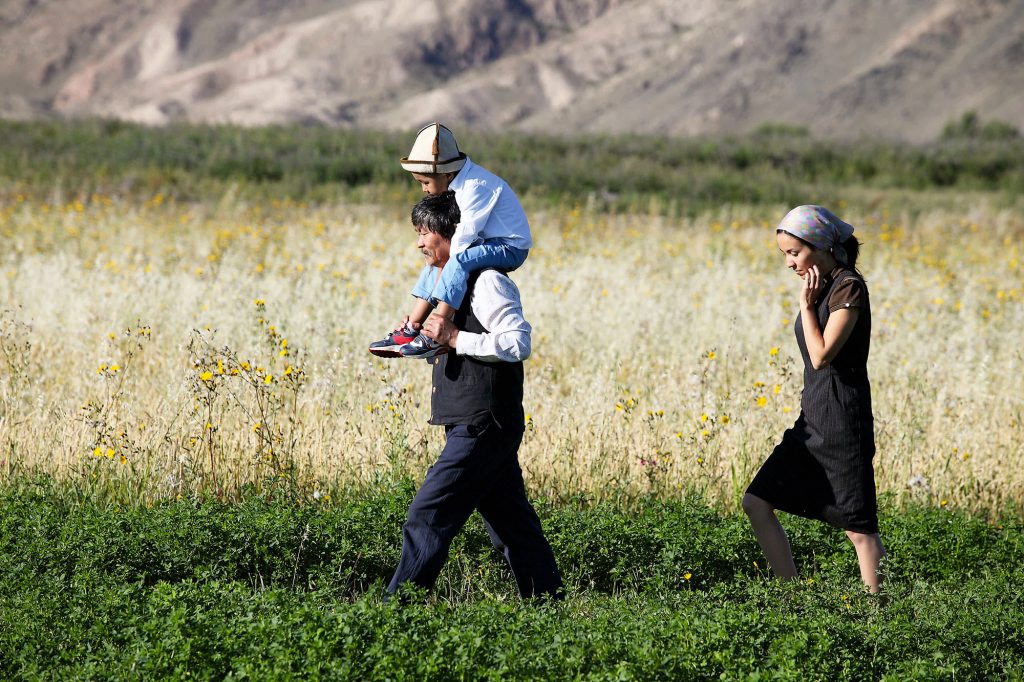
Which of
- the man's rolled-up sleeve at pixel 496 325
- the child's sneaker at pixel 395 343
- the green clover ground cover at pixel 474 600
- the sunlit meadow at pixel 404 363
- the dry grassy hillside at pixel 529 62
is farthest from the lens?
the dry grassy hillside at pixel 529 62

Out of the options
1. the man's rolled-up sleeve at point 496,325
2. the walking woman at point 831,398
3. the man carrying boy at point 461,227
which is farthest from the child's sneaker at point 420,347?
the walking woman at point 831,398

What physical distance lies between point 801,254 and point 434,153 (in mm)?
1592

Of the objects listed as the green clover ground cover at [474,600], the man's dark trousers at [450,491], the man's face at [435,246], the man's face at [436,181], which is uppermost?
the man's face at [436,181]

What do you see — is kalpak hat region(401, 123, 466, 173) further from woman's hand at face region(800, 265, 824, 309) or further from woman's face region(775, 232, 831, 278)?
woman's hand at face region(800, 265, 824, 309)

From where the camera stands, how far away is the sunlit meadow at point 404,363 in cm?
608

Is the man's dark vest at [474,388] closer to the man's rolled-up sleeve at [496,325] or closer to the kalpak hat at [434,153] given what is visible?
the man's rolled-up sleeve at [496,325]

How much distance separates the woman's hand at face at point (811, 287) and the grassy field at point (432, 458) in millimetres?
1202

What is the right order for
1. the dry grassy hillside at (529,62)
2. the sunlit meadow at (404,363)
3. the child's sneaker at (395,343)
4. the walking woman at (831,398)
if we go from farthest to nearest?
1. the dry grassy hillside at (529,62)
2. the sunlit meadow at (404,363)
3. the walking woman at (831,398)
4. the child's sneaker at (395,343)

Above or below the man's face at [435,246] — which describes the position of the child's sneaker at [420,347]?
below

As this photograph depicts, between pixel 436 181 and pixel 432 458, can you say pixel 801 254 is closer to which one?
pixel 436 181

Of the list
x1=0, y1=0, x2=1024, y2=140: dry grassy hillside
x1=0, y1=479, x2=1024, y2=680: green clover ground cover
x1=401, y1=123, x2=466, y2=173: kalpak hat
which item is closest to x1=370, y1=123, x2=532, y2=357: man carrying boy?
x1=401, y1=123, x2=466, y2=173: kalpak hat

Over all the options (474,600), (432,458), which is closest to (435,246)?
(474,600)

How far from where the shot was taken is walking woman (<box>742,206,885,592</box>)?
442 cm

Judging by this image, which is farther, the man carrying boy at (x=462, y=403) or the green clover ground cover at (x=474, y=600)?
the man carrying boy at (x=462, y=403)
